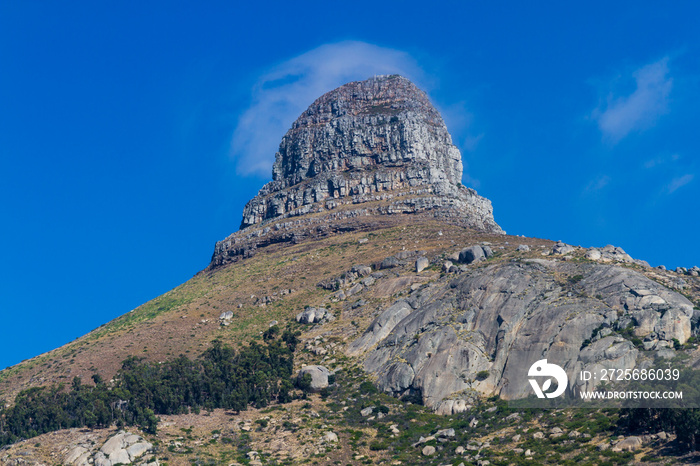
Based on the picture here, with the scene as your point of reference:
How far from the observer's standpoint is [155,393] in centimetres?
8175

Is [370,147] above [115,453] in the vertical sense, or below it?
above

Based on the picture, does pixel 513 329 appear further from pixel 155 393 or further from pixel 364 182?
pixel 364 182

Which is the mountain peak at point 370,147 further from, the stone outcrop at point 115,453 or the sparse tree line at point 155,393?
the stone outcrop at point 115,453

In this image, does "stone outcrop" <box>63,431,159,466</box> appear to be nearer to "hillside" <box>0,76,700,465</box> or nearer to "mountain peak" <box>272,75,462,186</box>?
"hillside" <box>0,76,700,465</box>

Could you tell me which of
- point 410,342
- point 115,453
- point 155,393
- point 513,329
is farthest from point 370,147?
point 115,453

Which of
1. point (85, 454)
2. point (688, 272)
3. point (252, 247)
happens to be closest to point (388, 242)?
point (252, 247)

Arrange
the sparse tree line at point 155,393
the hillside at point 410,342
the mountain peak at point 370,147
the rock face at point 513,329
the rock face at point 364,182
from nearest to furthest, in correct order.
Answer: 1. the hillside at point 410,342
2. the rock face at point 513,329
3. the sparse tree line at point 155,393
4. the rock face at point 364,182
5. the mountain peak at point 370,147

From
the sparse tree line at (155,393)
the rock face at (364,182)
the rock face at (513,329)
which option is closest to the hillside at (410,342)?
the rock face at (513,329)

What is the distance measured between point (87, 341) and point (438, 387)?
223 ft

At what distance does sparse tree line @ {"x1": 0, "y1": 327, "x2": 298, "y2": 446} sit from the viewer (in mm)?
77000

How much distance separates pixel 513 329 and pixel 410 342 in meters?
12.9

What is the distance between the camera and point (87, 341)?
11712cm

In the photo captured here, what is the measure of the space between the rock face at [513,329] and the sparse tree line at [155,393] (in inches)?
485

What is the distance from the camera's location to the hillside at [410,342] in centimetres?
6750
